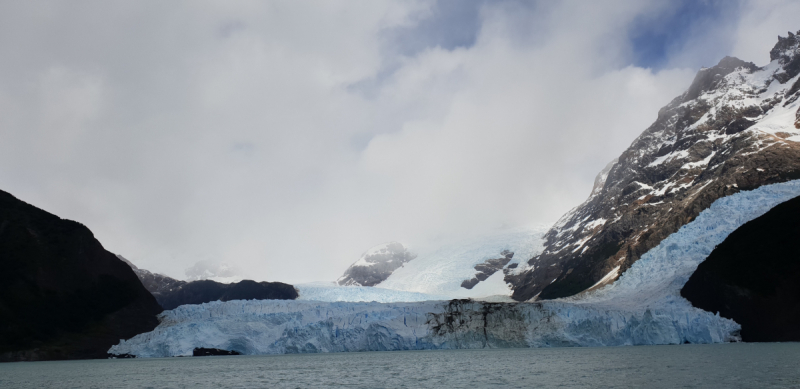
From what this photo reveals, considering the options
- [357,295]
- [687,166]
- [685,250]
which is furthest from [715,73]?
[357,295]

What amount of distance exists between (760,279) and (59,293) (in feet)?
290

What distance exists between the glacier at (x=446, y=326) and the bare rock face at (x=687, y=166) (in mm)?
21621

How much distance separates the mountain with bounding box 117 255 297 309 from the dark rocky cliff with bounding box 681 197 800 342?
393 feet

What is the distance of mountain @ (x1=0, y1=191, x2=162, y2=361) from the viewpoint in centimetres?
6525

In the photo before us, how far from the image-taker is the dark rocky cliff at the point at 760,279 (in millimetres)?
57594

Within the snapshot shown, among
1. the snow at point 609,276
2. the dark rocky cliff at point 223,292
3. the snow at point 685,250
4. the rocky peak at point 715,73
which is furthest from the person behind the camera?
the dark rocky cliff at point 223,292

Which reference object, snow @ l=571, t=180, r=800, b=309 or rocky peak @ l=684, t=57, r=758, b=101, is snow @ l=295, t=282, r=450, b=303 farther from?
rocky peak @ l=684, t=57, r=758, b=101

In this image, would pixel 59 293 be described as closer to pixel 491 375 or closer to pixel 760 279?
pixel 491 375

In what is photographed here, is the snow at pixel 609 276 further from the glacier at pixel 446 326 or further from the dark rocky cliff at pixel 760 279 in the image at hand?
the dark rocky cliff at pixel 760 279

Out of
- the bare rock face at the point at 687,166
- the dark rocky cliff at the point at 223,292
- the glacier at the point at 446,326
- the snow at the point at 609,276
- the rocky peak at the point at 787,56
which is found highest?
the rocky peak at the point at 787,56

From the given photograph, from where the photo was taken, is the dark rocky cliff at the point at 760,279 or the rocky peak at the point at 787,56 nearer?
the dark rocky cliff at the point at 760,279

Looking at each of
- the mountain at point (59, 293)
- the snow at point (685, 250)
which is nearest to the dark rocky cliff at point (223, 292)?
the mountain at point (59, 293)

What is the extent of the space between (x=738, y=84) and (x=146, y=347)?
5938 inches

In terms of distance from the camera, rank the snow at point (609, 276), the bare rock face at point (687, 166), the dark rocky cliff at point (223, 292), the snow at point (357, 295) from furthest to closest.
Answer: the dark rocky cliff at point (223, 292), the snow at point (357, 295), the snow at point (609, 276), the bare rock face at point (687, 166)
